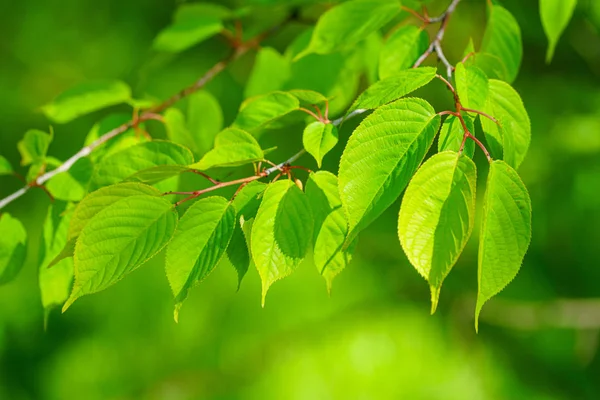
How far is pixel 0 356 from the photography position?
233cm

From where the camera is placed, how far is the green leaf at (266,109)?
0.82 m

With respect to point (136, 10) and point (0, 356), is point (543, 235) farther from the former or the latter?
point (0, 356)

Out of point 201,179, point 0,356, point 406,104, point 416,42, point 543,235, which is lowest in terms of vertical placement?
point 543,235

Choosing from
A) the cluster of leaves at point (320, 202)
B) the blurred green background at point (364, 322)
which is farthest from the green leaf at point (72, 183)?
the blurred green background at point (364, 322)

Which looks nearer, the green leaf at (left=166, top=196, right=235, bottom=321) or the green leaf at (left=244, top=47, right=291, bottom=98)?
the green leaf at (left=166, top=196, right=235, bottom=321)

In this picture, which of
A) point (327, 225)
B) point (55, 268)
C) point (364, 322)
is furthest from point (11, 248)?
point (364, 322)

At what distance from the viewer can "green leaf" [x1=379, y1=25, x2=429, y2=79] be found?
98 centimetres

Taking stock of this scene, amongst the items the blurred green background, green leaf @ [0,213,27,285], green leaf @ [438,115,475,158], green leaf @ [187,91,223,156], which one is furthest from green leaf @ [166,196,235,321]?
the blurred green background

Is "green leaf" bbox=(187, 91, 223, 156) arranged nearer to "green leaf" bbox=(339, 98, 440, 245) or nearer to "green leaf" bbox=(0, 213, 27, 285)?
"green leaf" bbox=(0, 213, 27, 285)

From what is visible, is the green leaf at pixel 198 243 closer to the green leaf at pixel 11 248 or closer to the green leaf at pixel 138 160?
the green leaf at pixel 138 160

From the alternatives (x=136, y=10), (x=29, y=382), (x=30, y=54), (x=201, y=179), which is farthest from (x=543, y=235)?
(x=30, y=54)

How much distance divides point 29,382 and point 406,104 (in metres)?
2.18

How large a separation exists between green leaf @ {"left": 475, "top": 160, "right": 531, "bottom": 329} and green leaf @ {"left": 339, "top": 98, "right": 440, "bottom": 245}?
83 millimetres

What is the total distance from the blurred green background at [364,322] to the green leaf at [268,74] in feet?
2.92
